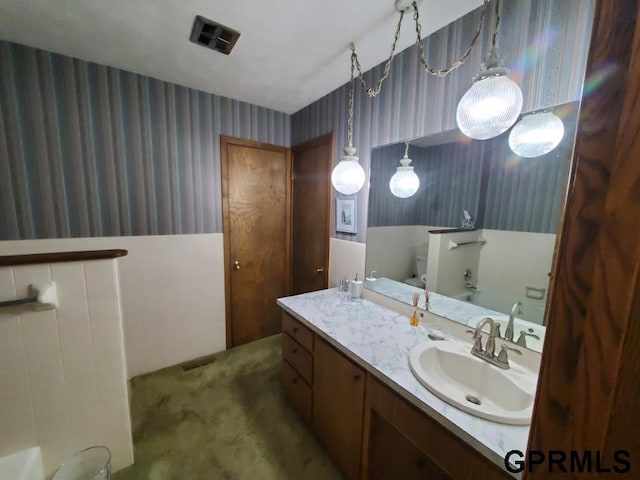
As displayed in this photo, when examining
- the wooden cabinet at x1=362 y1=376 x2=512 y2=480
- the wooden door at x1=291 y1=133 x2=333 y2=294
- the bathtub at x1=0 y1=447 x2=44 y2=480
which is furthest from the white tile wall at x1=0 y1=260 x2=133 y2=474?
the wooden door at x1=291 y1=133 x2=333 y2=294

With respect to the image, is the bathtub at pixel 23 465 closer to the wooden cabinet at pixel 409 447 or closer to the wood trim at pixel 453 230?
the wooden cabinet at pixel 409 447

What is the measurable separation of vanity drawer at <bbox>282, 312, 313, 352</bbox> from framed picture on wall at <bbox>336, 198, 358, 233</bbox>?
2.69ft

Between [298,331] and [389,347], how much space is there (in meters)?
0.59

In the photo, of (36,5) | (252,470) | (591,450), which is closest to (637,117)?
(591,450)

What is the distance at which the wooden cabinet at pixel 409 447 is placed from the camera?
75 centimetres

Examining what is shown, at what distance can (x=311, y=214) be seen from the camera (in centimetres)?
241

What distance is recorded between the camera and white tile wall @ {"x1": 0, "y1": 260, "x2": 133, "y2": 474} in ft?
3.52

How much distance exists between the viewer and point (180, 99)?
6.60ft

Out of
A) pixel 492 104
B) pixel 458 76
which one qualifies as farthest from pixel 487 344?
pixel 458 76

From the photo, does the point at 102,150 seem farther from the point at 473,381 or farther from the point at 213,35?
the point at 473,381

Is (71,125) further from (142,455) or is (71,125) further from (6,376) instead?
(142,455)

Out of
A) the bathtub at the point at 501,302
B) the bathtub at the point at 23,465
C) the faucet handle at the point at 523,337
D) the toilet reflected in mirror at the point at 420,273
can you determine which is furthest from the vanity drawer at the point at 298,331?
the bathtub at the point at 23,465

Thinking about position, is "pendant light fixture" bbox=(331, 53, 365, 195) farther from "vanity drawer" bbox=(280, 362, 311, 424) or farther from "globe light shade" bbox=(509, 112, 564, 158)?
"vanity drawer" bbox=(280, 362, 311, 424)

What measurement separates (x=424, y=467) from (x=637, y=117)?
52.2 inches
